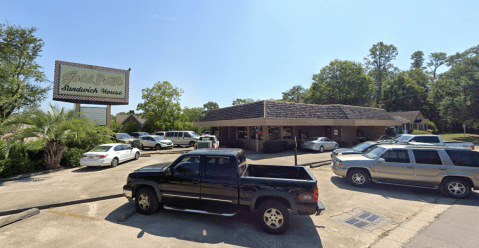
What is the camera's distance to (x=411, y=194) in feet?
22.5

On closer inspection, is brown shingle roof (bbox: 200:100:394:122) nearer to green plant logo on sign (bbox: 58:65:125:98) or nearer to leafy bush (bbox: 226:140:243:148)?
leafy bush (bbox: 226:140:243:148)

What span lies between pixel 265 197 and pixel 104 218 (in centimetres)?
434

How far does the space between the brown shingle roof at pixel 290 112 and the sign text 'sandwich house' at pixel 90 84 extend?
10.5 m

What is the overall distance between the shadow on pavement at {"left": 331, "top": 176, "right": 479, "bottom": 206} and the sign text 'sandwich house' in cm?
2082

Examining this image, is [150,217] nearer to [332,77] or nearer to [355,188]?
[355,188]

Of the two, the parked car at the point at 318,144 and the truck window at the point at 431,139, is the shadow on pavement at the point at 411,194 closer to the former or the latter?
the truck window at the point at 431,139

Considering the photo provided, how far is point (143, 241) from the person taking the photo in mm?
3924

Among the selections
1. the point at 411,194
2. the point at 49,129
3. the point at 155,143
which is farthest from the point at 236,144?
the point at 411,194

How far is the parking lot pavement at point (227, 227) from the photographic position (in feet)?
12.9

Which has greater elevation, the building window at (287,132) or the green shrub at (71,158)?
the building window at (287,132)

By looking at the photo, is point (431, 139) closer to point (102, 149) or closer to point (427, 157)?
point (427, 157)

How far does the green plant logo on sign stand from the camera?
17031mm

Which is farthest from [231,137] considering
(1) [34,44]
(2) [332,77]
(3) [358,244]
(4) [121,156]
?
(2) [332,77]

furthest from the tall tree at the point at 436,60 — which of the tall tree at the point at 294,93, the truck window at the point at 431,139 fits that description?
the truck window at the point at 431,139
